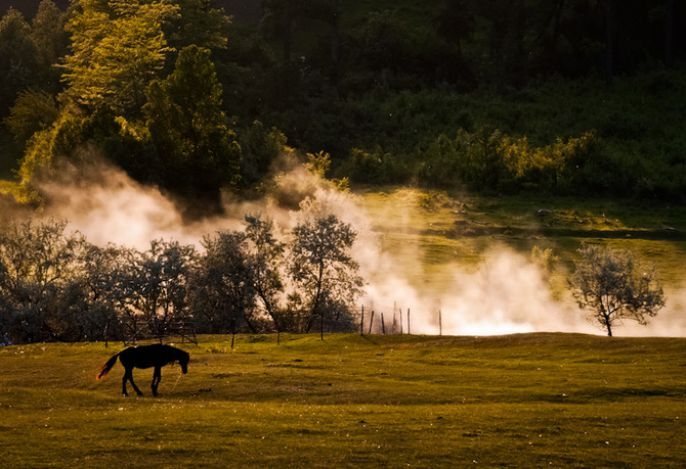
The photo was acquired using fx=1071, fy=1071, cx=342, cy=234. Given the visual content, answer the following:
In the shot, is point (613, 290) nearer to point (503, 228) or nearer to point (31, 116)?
point (503, 228)

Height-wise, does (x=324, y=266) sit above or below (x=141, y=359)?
above

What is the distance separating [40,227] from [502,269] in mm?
58826

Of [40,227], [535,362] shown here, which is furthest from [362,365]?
[40,227]

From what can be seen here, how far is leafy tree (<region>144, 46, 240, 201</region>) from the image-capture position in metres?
160

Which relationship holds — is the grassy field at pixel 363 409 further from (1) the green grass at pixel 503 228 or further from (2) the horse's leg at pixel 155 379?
(1) the green grass at pixel 503 228

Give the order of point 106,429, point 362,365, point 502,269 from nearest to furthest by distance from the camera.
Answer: point 106,429 < point 362,365 < point 502,269

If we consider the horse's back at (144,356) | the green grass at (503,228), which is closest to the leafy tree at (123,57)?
the green grass at (503,228)

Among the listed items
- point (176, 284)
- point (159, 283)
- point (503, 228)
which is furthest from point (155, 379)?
point (503, 228)

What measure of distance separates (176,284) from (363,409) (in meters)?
62.4

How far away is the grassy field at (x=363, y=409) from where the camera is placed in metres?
46.3

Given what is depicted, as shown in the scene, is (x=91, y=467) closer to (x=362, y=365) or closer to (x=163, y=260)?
(x=362, y=365)

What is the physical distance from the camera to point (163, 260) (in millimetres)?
116812

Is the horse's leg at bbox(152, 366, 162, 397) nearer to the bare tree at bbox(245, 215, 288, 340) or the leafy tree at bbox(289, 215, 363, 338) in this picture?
the bare tree at bbox(245, 215, 288, 340)

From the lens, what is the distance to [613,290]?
114938 mm
